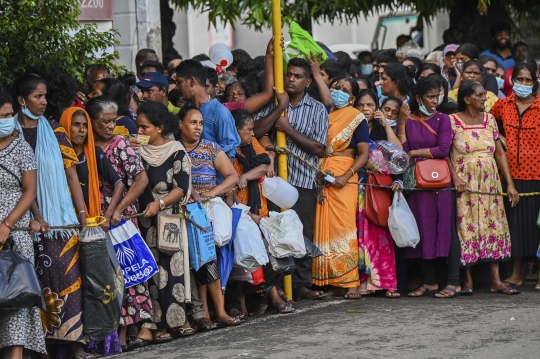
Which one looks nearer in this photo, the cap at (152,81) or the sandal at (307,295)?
the cap at (152,81)

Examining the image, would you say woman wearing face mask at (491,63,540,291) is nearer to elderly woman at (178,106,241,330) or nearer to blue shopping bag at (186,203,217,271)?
elderly woman at (178,106,241,330)

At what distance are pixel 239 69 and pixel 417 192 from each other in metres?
2.50

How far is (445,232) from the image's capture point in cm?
966

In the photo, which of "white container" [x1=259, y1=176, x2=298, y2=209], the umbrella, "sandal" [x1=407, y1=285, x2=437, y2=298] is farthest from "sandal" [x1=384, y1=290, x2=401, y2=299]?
the umbrella

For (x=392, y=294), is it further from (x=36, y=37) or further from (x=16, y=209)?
(x=16, y=209)

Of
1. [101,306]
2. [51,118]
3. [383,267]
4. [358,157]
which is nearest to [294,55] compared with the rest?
[358,157]

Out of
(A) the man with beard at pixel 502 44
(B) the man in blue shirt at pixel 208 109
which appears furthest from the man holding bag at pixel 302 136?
(A) the man with beard at pixel 502 44

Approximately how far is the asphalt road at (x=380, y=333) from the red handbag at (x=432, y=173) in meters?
0.99

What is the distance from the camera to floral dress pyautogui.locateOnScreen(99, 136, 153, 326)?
25.8 feet

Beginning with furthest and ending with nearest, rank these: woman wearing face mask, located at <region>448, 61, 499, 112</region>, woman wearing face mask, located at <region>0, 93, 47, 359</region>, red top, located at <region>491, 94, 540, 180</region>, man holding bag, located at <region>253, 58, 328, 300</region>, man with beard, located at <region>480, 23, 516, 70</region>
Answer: man with beard, located at <region>480, 23, 516, 70</region> < woman wearing face mask, located at <region>448, 61, 499, 112</region> < red top, located at <region>491, 94, 540, 180</region> < man holding bag, located at <region>253, 58, 328, 300</region> < woman wearing face mask, located at <region>0, 93, 47, 359</region>

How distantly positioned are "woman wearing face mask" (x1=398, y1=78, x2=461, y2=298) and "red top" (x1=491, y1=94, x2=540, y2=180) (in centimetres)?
75

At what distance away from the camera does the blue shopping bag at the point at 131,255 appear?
7.80 metres

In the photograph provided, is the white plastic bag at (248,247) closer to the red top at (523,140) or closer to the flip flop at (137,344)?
the flip flop at (137,344)

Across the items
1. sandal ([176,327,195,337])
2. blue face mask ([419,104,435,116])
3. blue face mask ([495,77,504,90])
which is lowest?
sandal ([176,327,195,337])
